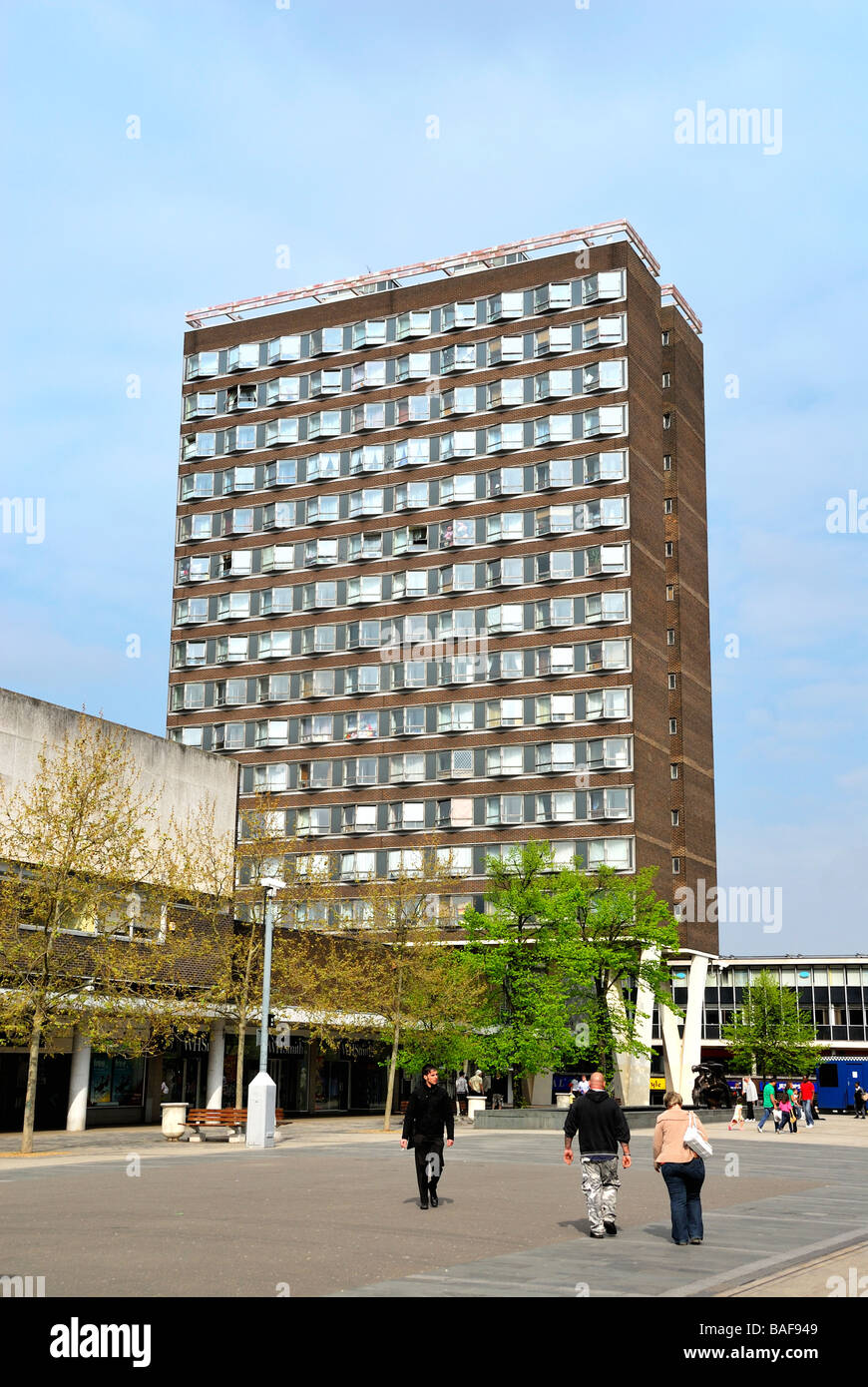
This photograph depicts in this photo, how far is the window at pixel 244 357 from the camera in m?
88.6

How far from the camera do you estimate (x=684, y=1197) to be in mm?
16078

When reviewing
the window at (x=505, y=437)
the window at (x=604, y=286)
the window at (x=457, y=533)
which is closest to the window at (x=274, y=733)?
the window at (x=457, y=533)

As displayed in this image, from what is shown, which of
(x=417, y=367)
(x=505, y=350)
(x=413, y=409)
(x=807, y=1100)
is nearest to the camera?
(x=807, y=1100)

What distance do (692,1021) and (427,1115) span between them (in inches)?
2463

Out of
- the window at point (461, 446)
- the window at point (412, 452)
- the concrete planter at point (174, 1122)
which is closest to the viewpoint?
the concrete planter at point (174, 1122)

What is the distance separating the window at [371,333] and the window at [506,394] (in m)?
8.50

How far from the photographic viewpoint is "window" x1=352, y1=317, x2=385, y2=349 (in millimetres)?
85250

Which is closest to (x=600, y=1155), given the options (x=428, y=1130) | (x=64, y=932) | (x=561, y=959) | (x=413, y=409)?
(x=428, y=1130)

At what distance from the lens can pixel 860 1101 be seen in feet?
249

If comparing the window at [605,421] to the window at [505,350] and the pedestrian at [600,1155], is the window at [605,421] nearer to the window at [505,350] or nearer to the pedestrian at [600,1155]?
the window at [505,350]

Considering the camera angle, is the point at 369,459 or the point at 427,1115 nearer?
the point at 427,1115

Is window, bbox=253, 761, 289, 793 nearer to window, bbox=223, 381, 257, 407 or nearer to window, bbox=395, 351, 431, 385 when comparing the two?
window, bbox=223, 381, 257, 407

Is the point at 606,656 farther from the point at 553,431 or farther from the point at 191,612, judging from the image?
the point at 191,612
